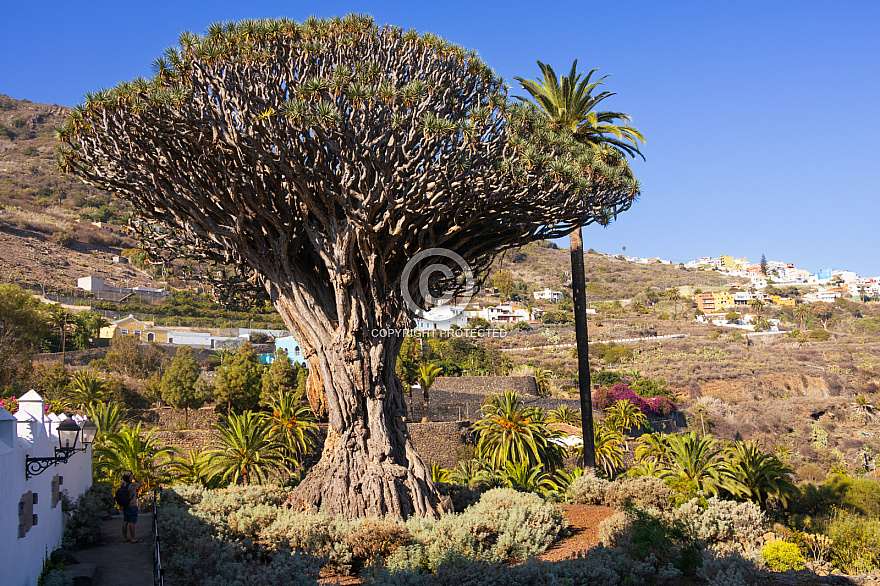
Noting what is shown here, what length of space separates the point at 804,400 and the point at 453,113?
171 ft

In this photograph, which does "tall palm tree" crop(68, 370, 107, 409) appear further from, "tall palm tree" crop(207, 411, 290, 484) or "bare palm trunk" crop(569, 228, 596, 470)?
"bare palm trunk" crop(569, 228, 596, 470)

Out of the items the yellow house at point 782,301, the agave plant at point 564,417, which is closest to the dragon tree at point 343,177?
the agave plant at point 564,417

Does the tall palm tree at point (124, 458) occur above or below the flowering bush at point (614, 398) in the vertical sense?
above

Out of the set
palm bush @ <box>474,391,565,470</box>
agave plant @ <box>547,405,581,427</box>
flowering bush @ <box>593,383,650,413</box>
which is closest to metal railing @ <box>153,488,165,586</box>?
palm bush @ <box>474,391,565,470</box>

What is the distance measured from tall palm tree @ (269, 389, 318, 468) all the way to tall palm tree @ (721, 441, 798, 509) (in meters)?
13.6

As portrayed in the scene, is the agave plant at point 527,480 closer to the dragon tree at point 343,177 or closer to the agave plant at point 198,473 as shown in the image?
the dragon tree at point 343,177

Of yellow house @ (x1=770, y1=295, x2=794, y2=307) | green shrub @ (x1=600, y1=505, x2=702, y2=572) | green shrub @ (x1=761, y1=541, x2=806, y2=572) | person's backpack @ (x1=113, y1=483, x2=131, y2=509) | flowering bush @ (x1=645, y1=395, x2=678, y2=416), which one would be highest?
yellow house @ (x1=770, y1=295, x2=794, y2=307)

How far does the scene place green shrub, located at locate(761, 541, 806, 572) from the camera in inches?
358

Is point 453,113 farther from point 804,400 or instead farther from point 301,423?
point 804,400

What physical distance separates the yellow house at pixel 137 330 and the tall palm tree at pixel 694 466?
48.0 metres

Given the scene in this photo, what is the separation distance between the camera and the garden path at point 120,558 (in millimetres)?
8867

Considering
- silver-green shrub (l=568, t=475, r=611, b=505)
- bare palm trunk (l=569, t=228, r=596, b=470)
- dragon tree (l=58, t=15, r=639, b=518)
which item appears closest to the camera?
dragon tree (l=58, t=15, r=639, b=518)

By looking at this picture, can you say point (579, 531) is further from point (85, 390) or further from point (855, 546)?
point (85, 390)

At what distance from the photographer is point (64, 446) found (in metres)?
8.73
